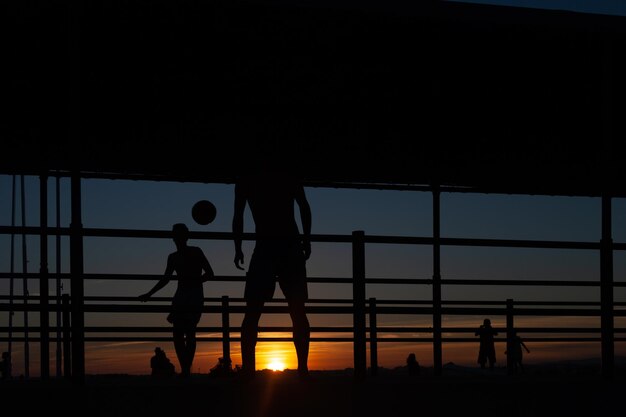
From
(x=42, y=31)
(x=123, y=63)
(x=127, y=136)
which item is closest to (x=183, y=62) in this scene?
(x=123, y=63)

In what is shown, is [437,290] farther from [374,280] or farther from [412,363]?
[412,363]

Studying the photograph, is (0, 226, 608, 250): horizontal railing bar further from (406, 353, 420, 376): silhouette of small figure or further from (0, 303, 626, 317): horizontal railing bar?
(406, 353, 420, 376): silhouette of small figure

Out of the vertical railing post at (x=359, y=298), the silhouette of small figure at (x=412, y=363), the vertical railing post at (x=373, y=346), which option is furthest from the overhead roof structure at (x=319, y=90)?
the silhouette of small figure at (x=412, y=363)

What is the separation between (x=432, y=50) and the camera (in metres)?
8.14

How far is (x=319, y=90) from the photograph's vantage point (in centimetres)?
892

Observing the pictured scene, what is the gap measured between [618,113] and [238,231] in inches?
199

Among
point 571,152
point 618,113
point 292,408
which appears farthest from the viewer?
Result: point 571,152

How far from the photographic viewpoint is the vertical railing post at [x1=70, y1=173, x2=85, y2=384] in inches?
240

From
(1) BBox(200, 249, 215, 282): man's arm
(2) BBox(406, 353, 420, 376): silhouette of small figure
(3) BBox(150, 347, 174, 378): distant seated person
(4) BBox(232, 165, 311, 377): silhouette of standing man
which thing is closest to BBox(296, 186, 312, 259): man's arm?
(4) BBox(232, 165, 311, 377): silhouette of standing man

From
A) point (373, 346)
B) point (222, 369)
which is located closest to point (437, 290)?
point (373, 346)

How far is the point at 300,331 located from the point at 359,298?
556mm

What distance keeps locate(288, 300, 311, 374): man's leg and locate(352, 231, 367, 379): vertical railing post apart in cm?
41

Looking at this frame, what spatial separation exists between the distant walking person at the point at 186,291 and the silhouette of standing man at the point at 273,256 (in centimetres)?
119

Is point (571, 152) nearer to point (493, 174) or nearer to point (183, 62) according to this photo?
point (493, 174)
